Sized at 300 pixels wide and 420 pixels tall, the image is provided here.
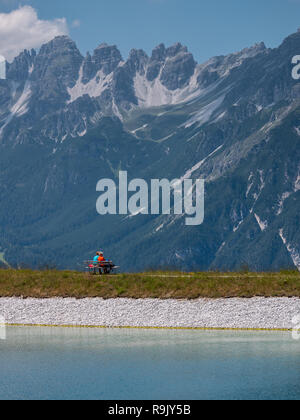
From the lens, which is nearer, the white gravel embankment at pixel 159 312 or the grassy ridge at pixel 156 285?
the white gravel embankment at pixel 159 312

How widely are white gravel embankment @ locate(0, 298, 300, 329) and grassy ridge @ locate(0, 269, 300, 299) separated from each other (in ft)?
3.49

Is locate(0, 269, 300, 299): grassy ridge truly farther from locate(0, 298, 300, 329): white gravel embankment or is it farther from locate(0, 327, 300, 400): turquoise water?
locate(0, 327, 300, 400): turquoise water

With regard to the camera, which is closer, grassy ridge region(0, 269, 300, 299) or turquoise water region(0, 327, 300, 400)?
turquoise water region(0, 327, 300, 400)

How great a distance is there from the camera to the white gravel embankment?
64.7 meters

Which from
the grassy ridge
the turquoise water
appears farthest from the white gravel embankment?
the turquoise water

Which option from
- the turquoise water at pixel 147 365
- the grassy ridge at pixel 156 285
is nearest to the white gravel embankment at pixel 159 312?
the grassy ridge at pixel 156 285

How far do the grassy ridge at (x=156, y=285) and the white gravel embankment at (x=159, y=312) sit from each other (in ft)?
3.49

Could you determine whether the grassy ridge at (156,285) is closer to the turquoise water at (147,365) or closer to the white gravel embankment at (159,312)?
the white gravel embankment at (159,312)

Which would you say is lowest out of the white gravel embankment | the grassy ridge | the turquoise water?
the turquoise water

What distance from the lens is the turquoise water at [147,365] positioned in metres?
44.0
